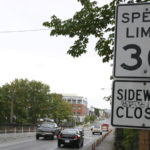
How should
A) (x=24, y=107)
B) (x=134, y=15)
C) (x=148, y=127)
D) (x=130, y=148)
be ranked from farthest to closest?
(x=24, y=107) < (x=130, y=148) < (x=134, y=15) < (x=148, y=127)

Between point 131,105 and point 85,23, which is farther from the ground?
point 85,23

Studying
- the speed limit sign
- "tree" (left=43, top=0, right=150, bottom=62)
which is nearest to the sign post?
the speed limit sign

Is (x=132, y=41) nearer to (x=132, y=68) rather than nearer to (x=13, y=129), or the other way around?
(x=132, y=68)

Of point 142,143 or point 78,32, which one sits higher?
point 78,32

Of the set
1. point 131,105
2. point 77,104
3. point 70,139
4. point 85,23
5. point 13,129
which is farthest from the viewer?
point 77,104

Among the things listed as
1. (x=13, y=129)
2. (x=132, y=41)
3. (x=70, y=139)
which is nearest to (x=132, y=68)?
(x=132, y=41)

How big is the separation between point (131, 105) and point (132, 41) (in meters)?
0.63

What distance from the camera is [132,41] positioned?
2.76 metres

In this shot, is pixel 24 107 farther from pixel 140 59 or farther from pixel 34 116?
pixel 140 59

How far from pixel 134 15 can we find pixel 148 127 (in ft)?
3.64

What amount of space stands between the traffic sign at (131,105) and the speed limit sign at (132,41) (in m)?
0.10

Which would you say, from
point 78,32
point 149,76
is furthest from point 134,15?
point 78,32

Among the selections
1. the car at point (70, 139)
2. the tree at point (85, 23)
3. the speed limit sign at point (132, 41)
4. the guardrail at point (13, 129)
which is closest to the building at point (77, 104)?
the guardrail at point (13, 129)

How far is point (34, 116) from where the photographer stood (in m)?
58.4
